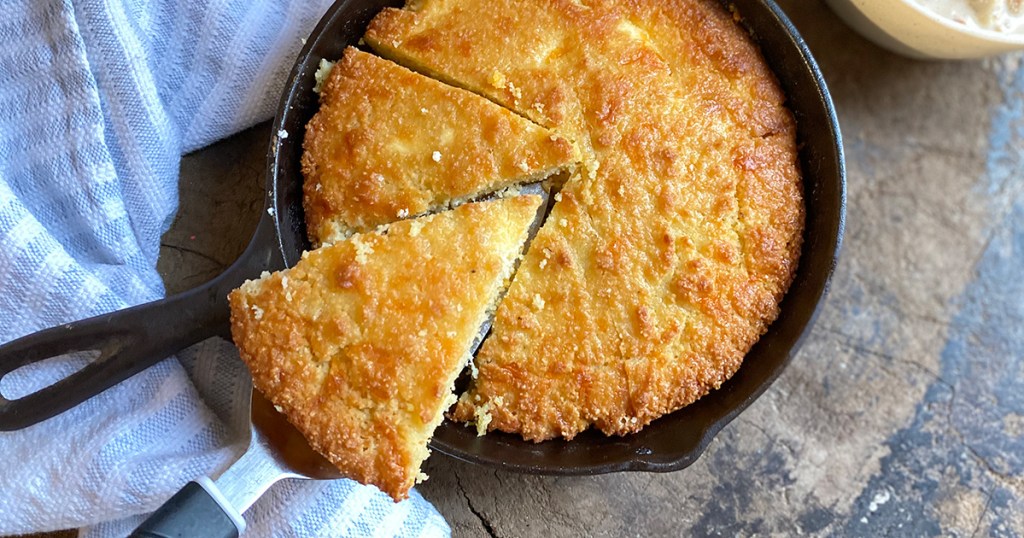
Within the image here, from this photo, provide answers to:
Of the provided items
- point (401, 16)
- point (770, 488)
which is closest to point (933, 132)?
point (770, 488)

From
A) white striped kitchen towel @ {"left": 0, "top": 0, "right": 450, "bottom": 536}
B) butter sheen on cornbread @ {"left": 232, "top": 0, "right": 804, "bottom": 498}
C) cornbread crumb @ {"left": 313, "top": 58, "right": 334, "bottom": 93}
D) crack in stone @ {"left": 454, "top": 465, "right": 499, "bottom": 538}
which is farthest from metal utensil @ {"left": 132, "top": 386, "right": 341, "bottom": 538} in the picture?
cornbread crumb @ {"left": 313, "top": 58, "right": 334, "bottom": 93}

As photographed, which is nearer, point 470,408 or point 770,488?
point 470,408

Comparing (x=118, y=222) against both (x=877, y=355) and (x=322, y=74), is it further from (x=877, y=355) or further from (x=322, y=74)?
(x=877, y=355)

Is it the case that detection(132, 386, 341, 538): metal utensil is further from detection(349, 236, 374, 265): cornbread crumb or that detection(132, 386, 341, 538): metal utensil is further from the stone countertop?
the stone countertop

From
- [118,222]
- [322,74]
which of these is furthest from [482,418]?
[118,222]

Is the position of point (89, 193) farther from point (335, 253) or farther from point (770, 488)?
point (770, 488)

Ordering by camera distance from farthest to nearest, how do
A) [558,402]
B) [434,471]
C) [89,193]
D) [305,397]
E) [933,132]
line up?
[933,132], [434,471], [89,193], [558,402], [305,397]

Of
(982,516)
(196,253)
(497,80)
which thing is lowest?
(982,516)
